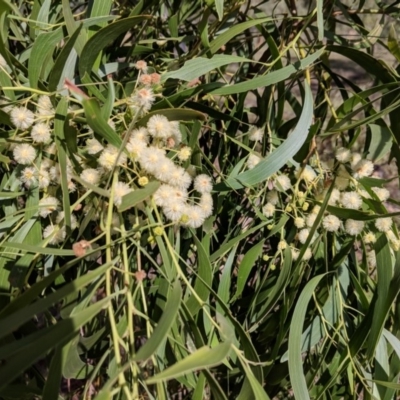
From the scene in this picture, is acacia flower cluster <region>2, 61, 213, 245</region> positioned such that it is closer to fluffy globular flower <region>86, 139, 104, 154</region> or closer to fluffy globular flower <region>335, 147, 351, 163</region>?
fluffy globular flower <region>86, 139, 104, 154</region>

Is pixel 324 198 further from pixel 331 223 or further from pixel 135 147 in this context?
pixel 135 147

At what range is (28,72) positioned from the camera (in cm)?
65

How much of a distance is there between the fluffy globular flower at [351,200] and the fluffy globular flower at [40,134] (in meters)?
0.39

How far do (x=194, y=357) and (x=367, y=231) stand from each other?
1.42 feet

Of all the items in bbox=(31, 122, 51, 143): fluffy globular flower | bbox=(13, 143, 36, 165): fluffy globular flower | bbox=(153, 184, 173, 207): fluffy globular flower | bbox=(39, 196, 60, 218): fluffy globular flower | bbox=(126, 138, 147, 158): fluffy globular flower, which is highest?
bbox=(31, 122, 51, 143): fluffy globular flower

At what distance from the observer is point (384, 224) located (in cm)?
74

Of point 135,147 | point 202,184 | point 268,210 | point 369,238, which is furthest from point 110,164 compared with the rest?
point 369,238

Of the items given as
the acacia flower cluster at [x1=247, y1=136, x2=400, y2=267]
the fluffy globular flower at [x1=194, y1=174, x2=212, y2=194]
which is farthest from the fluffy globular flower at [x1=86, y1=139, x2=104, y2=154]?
the acacia flower cluster at [x1=247, y1=136, x2=400, y2=267]

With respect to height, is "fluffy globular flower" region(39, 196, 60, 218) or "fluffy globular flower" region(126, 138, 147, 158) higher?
"fluffy globular flower" region(126, 138, 147, 158)

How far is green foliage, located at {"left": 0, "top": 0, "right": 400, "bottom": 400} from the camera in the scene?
0.54m

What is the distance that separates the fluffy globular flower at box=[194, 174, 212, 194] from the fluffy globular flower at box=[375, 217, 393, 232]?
25 centimetres

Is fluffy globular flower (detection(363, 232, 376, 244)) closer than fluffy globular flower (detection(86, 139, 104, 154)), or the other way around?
fluffy globular flower (detection(86, 139, 104, 154))

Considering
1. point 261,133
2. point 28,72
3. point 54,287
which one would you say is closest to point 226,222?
point 261,133

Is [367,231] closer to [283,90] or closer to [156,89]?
[283,90]
